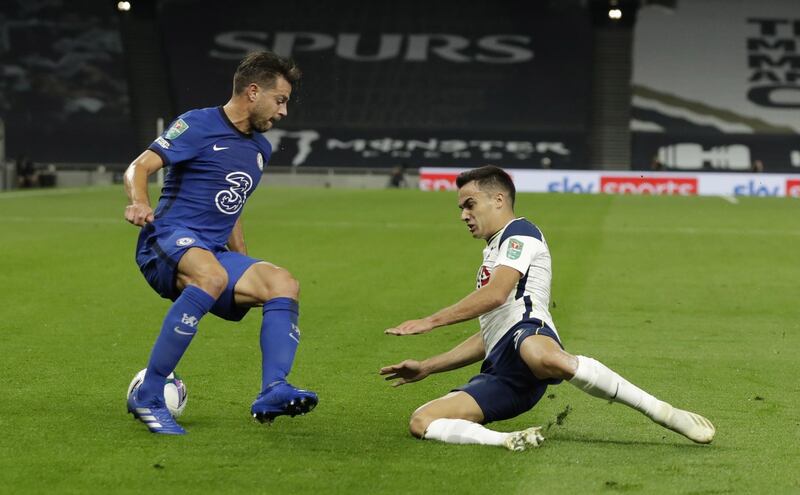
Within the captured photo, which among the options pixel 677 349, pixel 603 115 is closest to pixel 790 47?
pixel 603 115

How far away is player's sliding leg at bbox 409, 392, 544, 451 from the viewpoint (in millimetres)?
6164

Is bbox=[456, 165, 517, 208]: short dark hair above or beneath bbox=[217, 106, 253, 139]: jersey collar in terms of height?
beneath

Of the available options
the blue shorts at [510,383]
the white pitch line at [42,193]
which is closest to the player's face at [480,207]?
the blue shorts at [510,383]

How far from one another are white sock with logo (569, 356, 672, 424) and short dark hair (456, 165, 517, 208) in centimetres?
98

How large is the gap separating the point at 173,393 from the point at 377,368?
257 cm

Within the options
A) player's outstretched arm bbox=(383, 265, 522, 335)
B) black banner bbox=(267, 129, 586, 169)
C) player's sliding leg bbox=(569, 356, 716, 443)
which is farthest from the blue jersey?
black banner bbox=(267, 129, 586, 169)

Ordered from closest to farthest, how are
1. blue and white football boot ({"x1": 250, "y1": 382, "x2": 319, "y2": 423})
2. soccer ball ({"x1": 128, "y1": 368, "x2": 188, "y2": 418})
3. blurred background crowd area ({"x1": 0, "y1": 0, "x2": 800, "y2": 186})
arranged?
blue and white football boot ({"x1": 250, "y1": 382, "x2": 319, "y2": 423}), soccer ball ({"x1": 128, "y1": 368, "x2": 188, "y2": 418}), blurred background crowd area ({"x1": 0, "y1": 0, "x2": 800, "y2": 186})

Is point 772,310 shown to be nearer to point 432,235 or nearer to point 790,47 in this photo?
point 432,235

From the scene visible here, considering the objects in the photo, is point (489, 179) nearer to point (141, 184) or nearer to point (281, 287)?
point (281, 287)

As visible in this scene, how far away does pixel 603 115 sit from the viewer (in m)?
54.7

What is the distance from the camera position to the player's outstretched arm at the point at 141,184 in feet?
20.6

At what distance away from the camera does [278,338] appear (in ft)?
21.2

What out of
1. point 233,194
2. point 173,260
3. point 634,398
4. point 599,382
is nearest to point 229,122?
point 233,194

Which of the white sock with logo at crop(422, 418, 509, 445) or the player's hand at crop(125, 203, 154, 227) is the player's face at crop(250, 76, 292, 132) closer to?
the player's hand at crop(125, 203, 154, 227)
